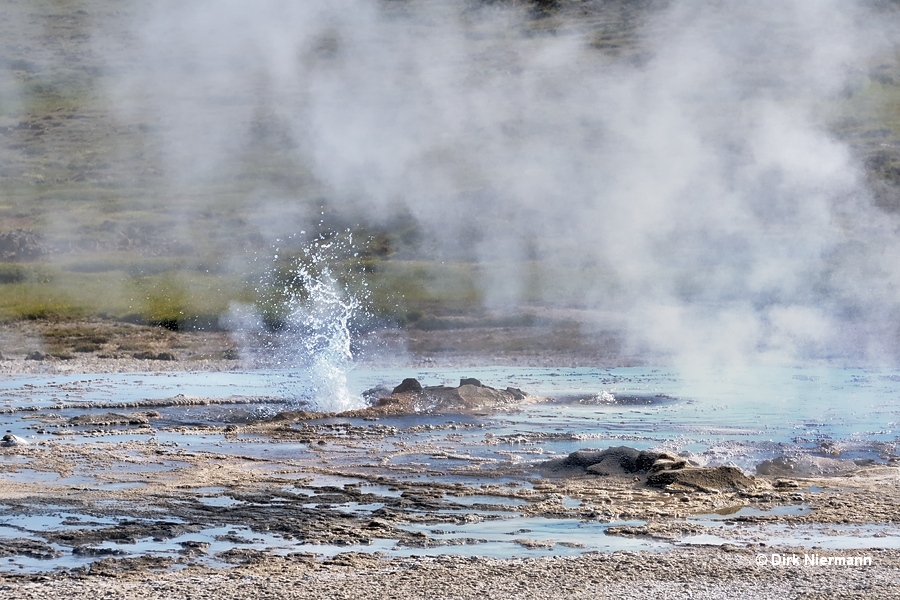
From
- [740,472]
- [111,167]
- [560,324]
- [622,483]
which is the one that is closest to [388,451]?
[622,483]

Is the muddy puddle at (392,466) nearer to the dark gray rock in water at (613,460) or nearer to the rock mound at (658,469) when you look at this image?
the rock mound at (658,469)

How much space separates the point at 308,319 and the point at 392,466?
60.2 ft

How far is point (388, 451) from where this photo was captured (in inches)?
552

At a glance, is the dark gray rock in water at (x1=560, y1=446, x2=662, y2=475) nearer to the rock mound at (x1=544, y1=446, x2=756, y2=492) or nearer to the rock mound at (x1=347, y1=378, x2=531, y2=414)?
the rock mound at (x1=544, y1=446, x2=756, y2=492)

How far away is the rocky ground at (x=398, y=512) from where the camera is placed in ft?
26.3

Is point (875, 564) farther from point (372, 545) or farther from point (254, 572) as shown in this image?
point (254, 572)

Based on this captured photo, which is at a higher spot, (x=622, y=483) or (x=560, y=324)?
(x=560, y=324)

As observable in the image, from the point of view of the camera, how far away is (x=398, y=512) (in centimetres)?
1039

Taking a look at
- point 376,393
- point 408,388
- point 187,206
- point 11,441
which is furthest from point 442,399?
point 187,206

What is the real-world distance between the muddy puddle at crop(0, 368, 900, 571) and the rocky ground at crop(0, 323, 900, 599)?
0.04 m

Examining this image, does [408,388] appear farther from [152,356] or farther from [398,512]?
[152,356]

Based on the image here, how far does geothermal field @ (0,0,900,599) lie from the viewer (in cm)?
945

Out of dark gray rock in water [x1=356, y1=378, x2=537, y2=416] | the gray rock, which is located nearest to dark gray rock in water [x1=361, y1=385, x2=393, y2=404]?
dark gray rock in water [x1=356, y1=378, x2=537, y2=416]

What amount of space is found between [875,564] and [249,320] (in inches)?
913
